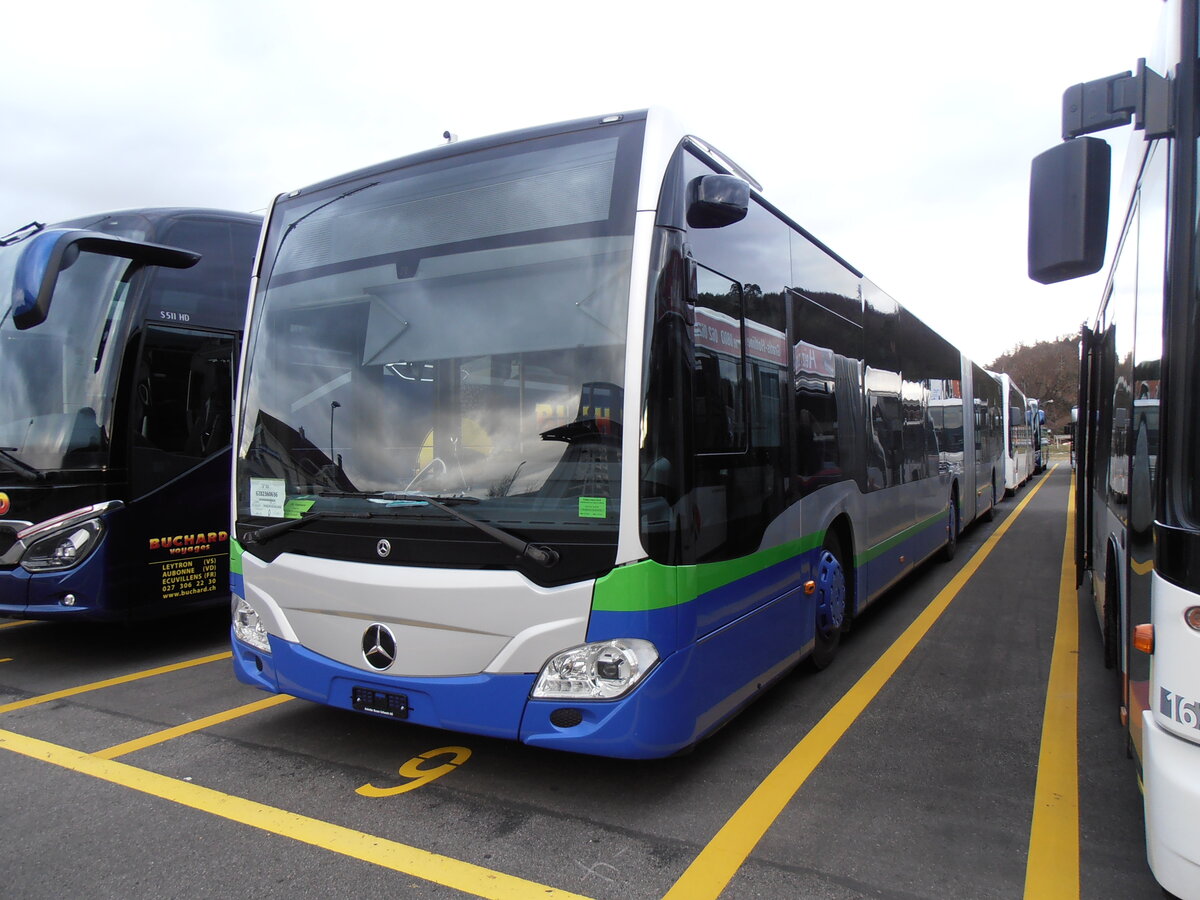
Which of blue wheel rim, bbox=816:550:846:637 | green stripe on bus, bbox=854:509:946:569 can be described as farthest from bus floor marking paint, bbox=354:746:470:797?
green stripe on bus, bbox=854:509:946:569

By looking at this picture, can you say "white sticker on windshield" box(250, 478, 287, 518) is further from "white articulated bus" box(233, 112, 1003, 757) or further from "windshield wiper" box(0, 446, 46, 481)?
"windshield wiper" box(0, 446, 46, 481)

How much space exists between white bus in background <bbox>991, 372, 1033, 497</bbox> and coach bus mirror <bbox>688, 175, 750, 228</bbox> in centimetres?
1611

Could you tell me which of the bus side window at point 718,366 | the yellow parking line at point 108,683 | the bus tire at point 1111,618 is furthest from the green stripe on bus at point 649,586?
the yellow parking line at point 108,683

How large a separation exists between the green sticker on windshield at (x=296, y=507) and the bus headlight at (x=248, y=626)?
0.57 m

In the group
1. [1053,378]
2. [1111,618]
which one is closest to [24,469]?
[1111,618]

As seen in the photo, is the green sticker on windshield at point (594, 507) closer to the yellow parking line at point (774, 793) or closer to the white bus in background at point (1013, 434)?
the yellow parking line at point (774, 793)

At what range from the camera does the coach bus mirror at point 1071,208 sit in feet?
8.04

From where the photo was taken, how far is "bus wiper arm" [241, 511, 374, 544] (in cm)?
376

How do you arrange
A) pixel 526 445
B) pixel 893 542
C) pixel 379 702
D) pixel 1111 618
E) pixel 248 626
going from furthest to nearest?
pixel 893 542
pixel 1111 618
pixel 248 626
pixel 379 702
pixel 526 445

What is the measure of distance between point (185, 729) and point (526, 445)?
279cm

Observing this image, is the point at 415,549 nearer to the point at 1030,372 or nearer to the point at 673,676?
the point at 673,676

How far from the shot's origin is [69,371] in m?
5.79

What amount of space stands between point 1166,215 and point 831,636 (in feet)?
12.2

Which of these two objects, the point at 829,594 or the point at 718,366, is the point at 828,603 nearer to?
the point at 829,594
